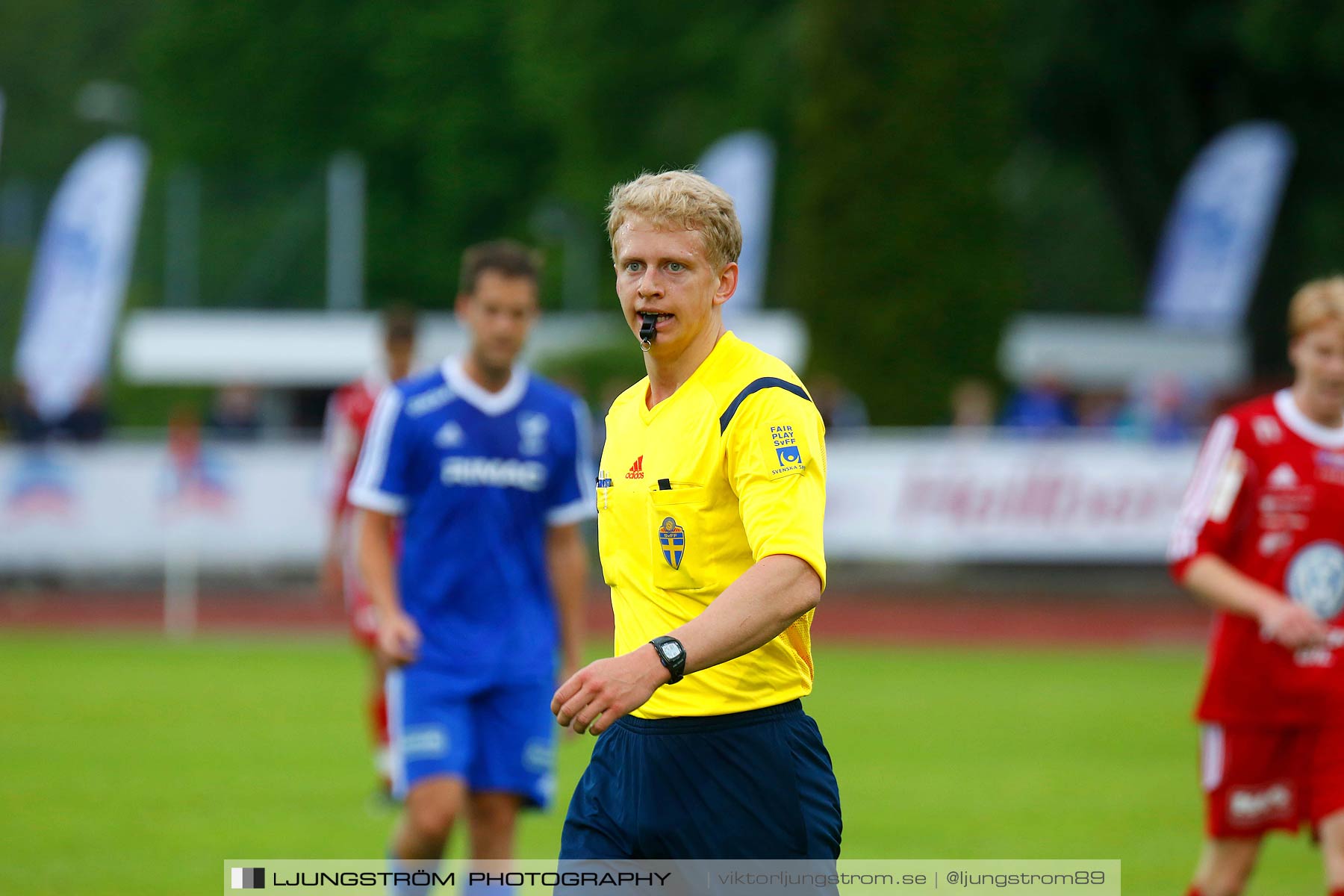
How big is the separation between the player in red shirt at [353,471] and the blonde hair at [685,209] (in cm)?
604

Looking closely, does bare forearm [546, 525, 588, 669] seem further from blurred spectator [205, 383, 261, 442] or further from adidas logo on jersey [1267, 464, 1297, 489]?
blurred spectator [205, 383, 261, 442]

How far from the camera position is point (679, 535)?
168 inches

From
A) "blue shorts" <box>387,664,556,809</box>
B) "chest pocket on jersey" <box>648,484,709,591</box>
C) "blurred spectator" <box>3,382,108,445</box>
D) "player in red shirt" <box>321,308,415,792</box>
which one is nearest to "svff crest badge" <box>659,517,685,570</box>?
"chest pocket on jersey" <box>648,484,709,591</box>

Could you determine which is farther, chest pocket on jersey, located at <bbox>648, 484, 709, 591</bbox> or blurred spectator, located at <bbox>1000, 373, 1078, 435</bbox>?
blurred spectator, located at <bbox>1000, 373, 1078, 435</bbox>

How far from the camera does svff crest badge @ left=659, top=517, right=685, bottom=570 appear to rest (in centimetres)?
427

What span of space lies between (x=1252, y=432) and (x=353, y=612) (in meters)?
5.89

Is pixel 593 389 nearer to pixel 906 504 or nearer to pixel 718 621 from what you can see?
pixel 906 504

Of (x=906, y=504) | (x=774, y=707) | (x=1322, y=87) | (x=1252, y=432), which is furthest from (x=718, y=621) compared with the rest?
(x=1322, y=87)

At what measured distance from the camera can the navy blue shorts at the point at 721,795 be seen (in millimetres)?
4246

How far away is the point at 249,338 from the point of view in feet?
124

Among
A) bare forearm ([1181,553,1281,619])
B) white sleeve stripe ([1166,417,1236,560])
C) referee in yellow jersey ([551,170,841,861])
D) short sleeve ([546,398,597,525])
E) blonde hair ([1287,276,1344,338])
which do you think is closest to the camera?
referee in yellow jersey ([551,170,841,861])

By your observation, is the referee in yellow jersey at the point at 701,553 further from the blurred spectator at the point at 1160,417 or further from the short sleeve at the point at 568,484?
the blurred spectator at the point at 1160,417

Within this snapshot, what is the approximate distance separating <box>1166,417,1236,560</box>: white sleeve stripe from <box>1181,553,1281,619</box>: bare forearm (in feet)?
0.29

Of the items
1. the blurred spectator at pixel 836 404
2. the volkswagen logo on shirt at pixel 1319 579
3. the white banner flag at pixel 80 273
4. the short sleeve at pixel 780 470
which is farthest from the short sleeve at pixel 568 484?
the white banner flag at pixel 80 273
